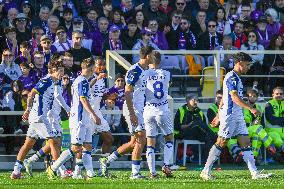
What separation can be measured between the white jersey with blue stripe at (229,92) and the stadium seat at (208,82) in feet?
19.3

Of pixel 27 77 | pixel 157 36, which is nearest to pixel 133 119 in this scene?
pixel 27 77

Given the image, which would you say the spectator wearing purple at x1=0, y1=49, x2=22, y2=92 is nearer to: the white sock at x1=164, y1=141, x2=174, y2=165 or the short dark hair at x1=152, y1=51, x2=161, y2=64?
the white sock at x1=164, y1=141, x2=174, y2=165

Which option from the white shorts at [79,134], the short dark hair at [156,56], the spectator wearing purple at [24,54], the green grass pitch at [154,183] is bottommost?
the green grass pitch at [154,183]

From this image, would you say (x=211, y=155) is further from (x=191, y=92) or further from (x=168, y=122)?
(x=191, y=92)

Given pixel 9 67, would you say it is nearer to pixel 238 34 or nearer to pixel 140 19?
pixel 140 19

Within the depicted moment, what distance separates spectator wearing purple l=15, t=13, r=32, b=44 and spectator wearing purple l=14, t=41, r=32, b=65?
0.68 m

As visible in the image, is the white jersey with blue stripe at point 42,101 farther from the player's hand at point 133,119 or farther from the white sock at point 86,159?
the player's hand at point 133,119

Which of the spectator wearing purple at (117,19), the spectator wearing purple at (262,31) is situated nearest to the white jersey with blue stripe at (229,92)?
the spectator wearing purple at (117,19)

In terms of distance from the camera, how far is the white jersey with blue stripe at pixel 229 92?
1841cm

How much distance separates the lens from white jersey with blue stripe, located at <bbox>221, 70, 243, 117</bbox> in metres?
18.4

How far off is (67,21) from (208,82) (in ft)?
12.1

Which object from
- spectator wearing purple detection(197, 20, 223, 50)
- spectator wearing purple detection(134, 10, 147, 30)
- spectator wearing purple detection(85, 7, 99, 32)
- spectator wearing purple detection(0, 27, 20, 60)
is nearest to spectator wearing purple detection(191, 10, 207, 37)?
spectator wearing purple detection(197, 20, 223, 50)

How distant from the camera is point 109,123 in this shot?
23.1m

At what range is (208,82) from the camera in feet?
80.9
